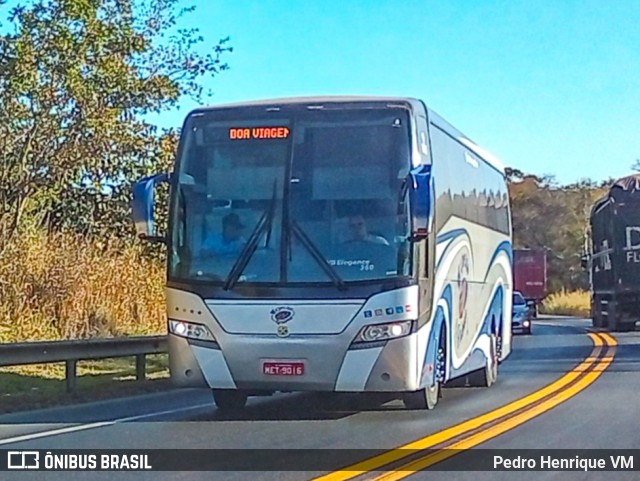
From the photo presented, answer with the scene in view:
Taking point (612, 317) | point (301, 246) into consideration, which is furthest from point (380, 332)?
point (612, 317)

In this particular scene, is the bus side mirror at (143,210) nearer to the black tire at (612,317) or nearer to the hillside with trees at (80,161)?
the hillside with trees at (80,161)

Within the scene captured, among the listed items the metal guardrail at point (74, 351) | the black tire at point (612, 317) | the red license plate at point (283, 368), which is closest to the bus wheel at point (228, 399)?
the red license plate at point (283, 368)

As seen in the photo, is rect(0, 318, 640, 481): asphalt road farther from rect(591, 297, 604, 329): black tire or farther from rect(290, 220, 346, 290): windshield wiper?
rect(591, 297, 604, 329): black tire

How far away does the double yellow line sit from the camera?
9.49m

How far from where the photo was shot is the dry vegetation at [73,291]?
22.8 metres

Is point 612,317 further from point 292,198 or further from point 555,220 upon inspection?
point 555,220

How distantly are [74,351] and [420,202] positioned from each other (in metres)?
6.32

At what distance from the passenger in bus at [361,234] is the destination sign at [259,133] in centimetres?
116

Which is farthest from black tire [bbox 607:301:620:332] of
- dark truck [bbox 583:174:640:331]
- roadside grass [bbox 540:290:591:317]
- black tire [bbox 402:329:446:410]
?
roadside grass [bbox 540:290:591:317]

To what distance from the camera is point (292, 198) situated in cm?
1231

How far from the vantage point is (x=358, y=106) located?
41.3 feet

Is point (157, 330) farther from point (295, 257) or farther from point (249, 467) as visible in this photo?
point (249, 467)

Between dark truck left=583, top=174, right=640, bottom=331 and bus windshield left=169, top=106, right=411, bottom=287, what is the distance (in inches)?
953

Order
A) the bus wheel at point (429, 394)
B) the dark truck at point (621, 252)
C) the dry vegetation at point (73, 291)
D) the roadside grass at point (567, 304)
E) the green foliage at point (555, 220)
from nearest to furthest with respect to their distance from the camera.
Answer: the bus wheel at point (429, 394) < the dry vegetation at point (73, 291) < the dark truck at point (621, 252) < the roadside grass at point (567, 304) < the green foliage at point (555, 220)
